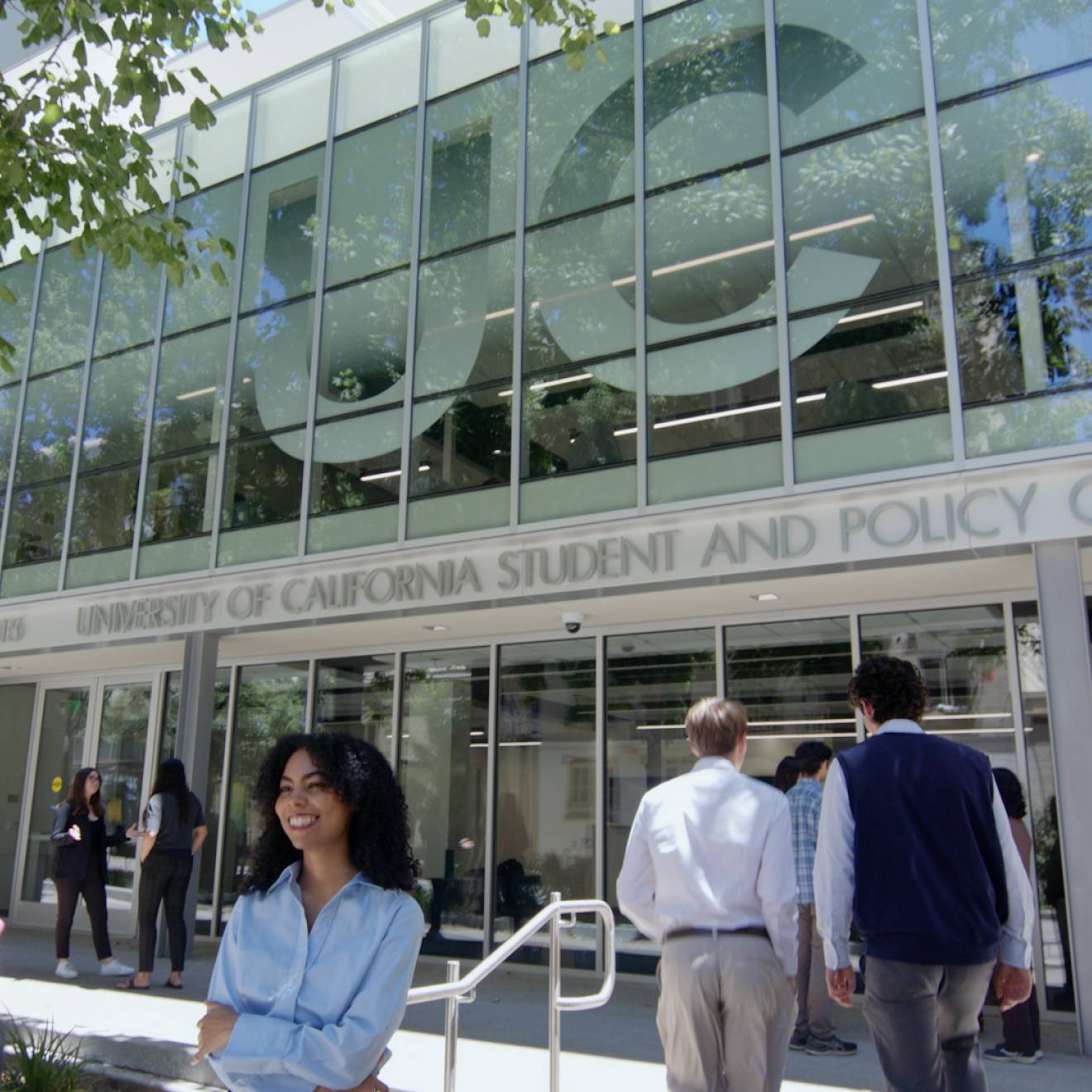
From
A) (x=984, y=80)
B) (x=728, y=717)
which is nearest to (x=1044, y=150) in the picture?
(x=984, y=80)

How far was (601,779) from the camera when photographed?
10.3 m

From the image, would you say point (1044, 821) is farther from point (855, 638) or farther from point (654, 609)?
point (654, 609)

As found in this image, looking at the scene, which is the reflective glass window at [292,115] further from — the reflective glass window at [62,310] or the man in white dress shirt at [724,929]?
the man in white dress shirt at [724,929]

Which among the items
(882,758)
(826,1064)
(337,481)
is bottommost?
(826,1064)

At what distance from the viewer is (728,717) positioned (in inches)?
159

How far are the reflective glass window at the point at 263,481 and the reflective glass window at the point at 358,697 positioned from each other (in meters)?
1.99

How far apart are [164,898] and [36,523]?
6.13m

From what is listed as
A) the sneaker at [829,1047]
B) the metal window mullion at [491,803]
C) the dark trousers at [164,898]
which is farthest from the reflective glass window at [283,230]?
the sneaker at [829,1047]

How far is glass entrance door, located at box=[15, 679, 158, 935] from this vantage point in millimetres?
13508

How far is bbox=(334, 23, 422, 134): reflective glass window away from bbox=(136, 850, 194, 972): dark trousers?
25.7 ft

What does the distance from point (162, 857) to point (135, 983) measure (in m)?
1.03

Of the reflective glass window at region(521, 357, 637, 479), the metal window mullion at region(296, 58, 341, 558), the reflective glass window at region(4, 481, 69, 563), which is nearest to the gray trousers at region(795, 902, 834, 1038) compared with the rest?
the reflective glass window at region(521, 357, 637, 479)

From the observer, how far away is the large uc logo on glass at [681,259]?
29.2 ft

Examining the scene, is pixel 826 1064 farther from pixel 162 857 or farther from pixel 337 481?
pixel 337 481
